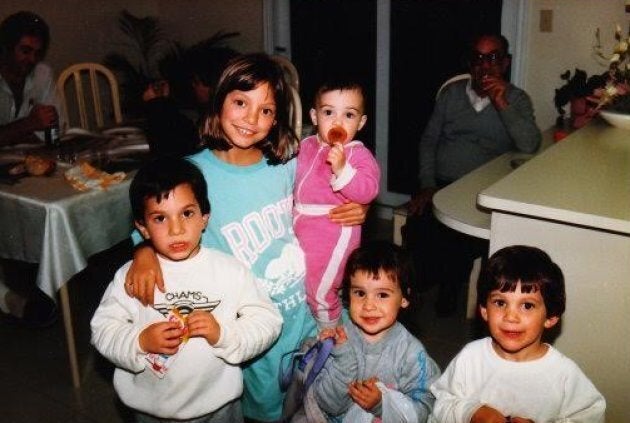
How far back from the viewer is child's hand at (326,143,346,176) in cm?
154

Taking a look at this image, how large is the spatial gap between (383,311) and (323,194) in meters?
0.39

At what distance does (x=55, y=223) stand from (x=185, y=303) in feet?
3.14

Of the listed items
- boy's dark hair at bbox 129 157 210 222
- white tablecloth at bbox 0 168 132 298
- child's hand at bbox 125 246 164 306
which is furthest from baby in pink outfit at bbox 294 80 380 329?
white tablecloth at bbox 0 168 132 298

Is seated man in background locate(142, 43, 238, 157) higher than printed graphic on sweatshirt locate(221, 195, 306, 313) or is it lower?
higher

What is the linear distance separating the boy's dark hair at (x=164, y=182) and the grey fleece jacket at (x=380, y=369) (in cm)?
46

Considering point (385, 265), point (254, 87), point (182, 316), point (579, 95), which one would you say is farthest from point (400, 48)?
point (182, 316)

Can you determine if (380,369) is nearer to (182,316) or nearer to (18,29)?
(182,316)

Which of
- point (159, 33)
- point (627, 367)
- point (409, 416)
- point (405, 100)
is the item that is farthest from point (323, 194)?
point (159, 33)

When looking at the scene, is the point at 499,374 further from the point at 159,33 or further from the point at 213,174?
the point at 159,33

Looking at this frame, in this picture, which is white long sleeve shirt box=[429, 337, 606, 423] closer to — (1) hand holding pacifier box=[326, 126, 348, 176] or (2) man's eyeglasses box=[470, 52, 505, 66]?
(1) hand holding pacifier box=[326, 126, 348, 176]

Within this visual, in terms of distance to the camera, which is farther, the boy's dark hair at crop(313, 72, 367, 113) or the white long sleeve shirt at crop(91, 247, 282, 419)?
the boy's dark hair at crop(313, 72, 367, 113)

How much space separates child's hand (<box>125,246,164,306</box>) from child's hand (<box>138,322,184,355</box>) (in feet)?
0.25

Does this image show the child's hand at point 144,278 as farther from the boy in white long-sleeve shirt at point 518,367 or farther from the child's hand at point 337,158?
the boy in white long-sleeve shirt at point 518,367

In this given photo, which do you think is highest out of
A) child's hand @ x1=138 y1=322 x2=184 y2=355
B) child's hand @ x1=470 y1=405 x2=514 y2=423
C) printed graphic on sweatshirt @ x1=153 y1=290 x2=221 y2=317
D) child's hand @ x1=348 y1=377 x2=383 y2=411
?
printed graphic on sweatshirt @ x1=153 y1=290 x2=221 y2=317
